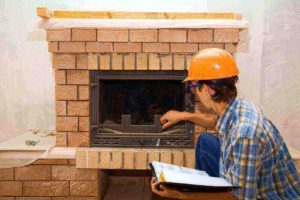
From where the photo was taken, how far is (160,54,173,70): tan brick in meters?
2.34

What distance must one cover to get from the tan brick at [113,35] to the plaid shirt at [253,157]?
1.02 metres

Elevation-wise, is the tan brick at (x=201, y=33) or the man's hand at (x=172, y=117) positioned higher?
the tan brick at (x=201, y=33)

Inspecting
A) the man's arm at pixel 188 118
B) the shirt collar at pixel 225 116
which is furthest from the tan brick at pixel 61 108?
the shirt collar at pixel 225 116

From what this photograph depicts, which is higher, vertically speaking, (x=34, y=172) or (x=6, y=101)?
(x=6, y=101)

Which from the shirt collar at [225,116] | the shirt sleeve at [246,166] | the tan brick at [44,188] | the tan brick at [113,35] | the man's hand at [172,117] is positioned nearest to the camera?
the shirt sleeve at [246,166]

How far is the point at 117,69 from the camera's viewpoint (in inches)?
92.4

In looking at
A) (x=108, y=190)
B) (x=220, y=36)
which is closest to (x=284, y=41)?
(x=220, y=36)

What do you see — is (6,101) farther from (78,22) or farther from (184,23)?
(184,23)

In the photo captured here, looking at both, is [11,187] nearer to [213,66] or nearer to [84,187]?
[84,187]

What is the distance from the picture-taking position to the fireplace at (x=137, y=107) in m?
2.37

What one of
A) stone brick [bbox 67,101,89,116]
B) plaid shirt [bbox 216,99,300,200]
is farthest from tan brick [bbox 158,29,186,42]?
plaid shirt [bbox 216,99,300,200]

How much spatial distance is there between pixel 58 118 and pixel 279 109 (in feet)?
5.90

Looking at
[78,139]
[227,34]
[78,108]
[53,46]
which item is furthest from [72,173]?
[227,34]

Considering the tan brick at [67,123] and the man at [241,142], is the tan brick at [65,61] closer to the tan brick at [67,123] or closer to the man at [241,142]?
the tan brick at [67,123]
